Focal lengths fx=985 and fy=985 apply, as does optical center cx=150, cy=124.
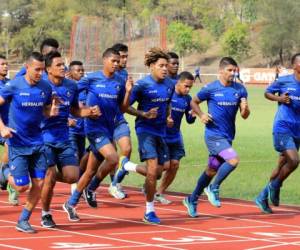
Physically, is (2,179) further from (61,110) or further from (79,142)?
(61,110)

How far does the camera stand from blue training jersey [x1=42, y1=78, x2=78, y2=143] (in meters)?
12.2

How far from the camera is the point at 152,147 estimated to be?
495 inches

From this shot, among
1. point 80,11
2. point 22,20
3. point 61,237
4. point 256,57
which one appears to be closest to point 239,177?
point 61,237

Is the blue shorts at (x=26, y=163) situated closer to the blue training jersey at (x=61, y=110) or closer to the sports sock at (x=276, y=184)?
the blue training jersey at (x=61, y=110)

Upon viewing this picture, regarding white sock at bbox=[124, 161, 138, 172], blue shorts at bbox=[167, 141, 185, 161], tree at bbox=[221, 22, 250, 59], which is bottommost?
white sock at bbox=[124, 161, 138, 172]

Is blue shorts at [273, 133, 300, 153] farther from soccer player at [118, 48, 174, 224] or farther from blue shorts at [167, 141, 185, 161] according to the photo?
soccer player at [118, 48, 174, 224]

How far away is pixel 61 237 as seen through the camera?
36.1ft

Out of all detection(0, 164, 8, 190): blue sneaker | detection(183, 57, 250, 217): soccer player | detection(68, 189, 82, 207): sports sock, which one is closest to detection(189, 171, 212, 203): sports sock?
detection(183, 57, 250, 217): soccer player

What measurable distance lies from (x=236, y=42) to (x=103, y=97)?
2983 inches

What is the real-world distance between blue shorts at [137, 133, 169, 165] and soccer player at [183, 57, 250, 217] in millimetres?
726

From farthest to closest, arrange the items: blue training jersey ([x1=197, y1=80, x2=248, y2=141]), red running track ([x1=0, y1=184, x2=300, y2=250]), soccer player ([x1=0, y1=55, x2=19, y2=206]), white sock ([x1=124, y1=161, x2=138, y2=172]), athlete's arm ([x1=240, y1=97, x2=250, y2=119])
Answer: soccer player ([x1=0, y1=55, x2=19, y2=206])
blue training jersey ([x1=197, y1=80, x2=248, y2=141])
athlete's arm ([x1=240, y1=97, x2=250, y2=119])
white sock ([x1=124, y1=161, x2=138, y2=172])
red running track ([x1=0, y1=184, x2=300, y2=250])

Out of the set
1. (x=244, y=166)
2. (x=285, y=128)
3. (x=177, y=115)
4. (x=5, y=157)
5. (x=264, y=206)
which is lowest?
(x=264, y=206)

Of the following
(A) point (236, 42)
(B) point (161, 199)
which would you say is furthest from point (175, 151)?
(A) point (236, 42)

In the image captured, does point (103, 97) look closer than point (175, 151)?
Yes
